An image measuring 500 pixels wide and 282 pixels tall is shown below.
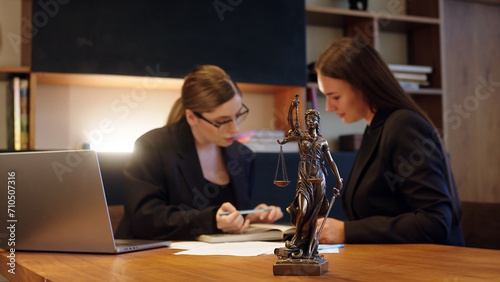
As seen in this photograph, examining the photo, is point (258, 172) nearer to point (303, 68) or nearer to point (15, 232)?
point (303, 68)

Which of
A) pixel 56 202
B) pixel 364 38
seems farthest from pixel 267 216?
pixel 364 38

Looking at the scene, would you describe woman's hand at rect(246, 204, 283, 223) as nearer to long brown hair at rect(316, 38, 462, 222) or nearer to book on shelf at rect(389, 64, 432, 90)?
long brown hair at rect(316, 38, 462, 222)

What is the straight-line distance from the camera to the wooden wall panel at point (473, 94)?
173 inches

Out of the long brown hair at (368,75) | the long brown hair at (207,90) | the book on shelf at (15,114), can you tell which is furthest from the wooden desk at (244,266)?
the book on shelf at (15,114)

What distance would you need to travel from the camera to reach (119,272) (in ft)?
3.69

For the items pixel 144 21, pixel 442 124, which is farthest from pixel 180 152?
pixel 442 124

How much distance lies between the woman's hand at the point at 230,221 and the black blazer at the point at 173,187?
30mm

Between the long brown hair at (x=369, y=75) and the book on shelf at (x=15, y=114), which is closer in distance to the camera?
the long brown hair at (x=369, y=75)

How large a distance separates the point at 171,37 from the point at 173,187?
56.5 inches

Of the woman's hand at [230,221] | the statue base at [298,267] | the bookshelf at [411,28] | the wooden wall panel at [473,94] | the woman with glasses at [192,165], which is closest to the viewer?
the statue base at [298,267]

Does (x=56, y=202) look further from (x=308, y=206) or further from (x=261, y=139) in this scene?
(x=261, y=139)

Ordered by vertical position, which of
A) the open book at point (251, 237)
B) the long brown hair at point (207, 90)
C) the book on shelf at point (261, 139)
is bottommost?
the open book at point (251, 237)

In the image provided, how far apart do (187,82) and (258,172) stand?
3.35 feet

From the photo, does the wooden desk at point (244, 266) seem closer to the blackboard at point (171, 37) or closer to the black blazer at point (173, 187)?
the black blazer at point (173, 187)
